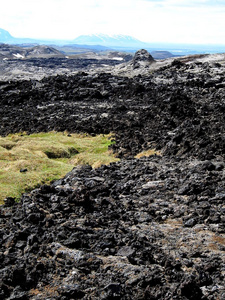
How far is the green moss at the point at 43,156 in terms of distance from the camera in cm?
2706

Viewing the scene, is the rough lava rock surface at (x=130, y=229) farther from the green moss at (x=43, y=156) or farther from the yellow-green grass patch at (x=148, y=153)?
the green moss at (x=43, y=156)

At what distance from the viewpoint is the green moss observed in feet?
88.8

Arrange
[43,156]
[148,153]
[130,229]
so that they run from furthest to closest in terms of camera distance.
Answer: [43,156] → [148,153] → [130,229]

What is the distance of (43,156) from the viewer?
124ft

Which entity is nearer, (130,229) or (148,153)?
(130,229)

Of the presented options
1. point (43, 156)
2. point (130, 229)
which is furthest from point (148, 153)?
point (130, 229)

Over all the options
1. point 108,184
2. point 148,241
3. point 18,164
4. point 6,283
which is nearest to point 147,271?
point 148,241

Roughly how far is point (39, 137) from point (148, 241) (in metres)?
37.3

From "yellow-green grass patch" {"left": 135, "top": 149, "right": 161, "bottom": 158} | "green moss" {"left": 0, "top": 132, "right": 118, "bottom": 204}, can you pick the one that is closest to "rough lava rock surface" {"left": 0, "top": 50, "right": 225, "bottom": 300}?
"yellow-green grass patch" {"left": 135, "top": 149, "right": 161, "bottom": 158}

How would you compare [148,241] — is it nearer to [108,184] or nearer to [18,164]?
[108,184]

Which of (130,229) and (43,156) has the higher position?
(130,229)

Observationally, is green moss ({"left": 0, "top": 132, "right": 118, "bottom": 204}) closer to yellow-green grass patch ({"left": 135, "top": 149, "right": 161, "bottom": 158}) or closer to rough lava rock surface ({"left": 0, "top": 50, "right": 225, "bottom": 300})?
yellow-green grass patch ({"left": 135, "top": 149, "right": 161, "bottom": 158})

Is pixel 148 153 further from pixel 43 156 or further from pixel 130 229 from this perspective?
pixel 130 229

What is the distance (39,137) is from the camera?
49.5m
